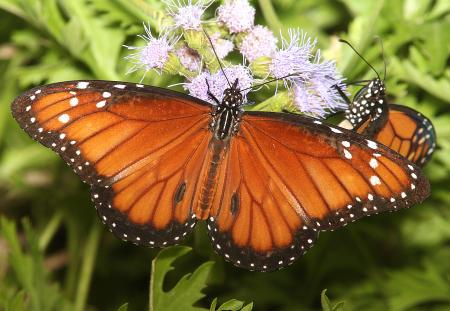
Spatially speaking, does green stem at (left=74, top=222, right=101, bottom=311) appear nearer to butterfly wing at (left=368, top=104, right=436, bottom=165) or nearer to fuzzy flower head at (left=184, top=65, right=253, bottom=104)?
fuzzy flower head at (left=184, top=65, right=253, bottom=104)

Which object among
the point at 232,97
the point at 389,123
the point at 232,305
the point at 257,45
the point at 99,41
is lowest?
the point at 232,305

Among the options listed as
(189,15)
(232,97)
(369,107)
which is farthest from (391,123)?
(189,15)

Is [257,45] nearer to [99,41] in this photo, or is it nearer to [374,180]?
[374,180]

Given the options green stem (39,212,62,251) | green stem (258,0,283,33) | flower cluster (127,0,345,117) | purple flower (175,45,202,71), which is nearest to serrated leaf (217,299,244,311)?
flower cluster (127,0,345,117)

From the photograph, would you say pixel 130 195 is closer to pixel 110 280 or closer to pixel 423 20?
pixel 423 20

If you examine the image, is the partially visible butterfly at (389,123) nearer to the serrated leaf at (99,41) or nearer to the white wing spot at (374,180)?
the white wing spot at (374,180)

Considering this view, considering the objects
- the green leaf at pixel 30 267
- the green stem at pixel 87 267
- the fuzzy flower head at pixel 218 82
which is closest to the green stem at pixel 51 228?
the green stem at pixel 87 267
